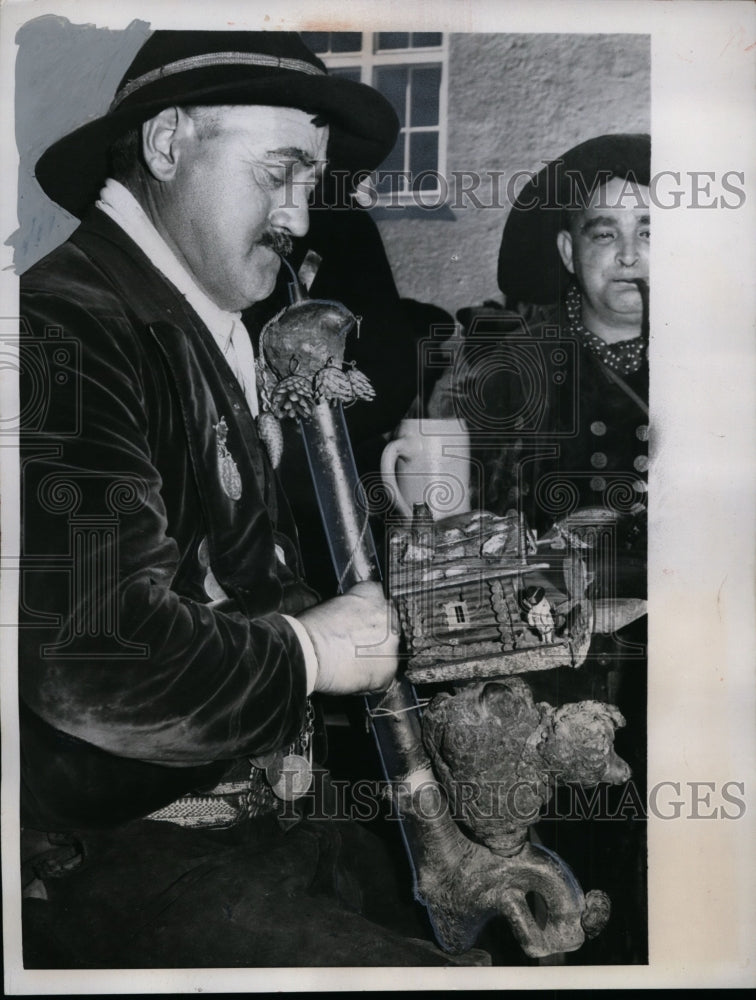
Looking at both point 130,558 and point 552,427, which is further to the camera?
point 552,427

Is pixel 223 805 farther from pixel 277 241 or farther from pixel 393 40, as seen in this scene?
pixel 393 40

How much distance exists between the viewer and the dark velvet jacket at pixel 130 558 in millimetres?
2930

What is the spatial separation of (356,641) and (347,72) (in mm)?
1614

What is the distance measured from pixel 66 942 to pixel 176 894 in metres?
0.36

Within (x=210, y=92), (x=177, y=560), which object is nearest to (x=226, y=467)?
(x=177, y=560)

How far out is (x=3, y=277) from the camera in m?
3.01

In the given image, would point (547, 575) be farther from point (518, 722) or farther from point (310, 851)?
point (310, 851)

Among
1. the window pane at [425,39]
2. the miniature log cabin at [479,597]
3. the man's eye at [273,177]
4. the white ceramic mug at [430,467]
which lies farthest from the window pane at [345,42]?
the miniature log cabin at [479,597]

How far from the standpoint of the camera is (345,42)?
119 inches

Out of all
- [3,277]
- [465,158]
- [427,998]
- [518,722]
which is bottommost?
[427,998]

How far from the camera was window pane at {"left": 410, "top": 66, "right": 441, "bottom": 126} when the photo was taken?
3.03m

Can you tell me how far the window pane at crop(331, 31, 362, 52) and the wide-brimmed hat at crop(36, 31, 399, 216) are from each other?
0.23 ft

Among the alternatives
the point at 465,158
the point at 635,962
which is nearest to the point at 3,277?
the point at 465,158

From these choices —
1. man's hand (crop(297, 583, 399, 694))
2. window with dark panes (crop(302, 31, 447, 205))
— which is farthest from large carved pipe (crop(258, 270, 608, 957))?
window with dark panes (crop(302, 31, 447, 205))
